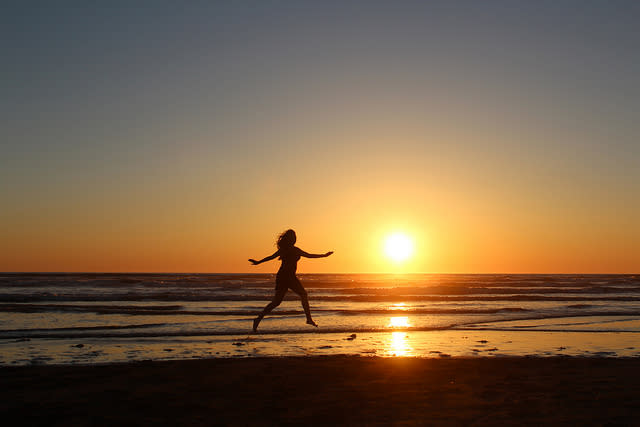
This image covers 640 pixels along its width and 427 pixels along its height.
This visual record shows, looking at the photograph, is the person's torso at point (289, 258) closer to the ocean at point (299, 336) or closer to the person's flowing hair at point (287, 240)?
the person's flowing hair at point (287, 240)

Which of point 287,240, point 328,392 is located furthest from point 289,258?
point 328,392

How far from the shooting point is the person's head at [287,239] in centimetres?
1406

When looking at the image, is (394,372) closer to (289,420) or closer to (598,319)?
(289,420)

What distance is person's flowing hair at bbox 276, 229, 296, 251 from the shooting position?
14062mm

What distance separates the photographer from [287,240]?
554 inches

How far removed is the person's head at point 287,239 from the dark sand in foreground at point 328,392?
13.7 ft

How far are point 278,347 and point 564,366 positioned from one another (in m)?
5.90

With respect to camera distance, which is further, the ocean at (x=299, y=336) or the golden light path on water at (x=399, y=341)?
the golden light path on water at (x=399, y=341)

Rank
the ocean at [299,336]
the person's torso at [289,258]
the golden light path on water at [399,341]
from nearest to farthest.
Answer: the ocean at [299,336] → the golden light path on water at [399,341] → the person's torso at [289,258]

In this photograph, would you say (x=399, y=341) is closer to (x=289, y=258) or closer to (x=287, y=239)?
(x=289, y=258)

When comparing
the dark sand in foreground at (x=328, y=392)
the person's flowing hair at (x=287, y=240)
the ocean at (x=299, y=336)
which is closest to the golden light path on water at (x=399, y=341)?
the ocean at (x=299, y=336)

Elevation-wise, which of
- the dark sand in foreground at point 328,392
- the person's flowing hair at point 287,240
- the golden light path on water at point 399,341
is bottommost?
the golden light path on water at point 399,341

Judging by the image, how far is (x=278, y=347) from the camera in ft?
42.0

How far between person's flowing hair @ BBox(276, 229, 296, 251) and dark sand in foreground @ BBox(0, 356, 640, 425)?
13.7 feet
